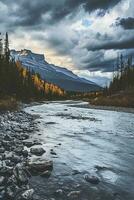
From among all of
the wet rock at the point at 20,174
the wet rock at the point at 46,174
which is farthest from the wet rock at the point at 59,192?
the wet rock at the point at 46,174

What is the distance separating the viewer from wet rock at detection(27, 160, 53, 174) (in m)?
12.7

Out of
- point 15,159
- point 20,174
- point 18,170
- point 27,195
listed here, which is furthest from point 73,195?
point 15,159

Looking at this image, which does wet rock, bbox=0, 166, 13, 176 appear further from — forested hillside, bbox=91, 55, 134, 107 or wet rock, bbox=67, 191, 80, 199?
forested hillside, bbox=91, 55, 134, 107

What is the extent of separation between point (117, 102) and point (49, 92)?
9943 cm

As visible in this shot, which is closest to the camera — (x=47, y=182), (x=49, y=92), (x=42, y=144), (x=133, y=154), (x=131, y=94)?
(x=47, y=182)

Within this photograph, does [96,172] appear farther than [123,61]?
No

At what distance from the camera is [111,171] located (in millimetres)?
14156

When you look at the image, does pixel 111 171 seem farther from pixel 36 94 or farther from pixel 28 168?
pixel 36 94

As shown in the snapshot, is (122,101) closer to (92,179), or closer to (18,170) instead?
(92,179)

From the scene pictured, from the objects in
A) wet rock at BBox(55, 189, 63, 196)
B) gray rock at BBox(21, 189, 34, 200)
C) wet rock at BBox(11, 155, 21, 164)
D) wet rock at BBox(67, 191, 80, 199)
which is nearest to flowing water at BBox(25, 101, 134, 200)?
wet rock at BBox(55, 189, 63, 196)

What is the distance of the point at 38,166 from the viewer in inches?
511

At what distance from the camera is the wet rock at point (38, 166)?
1275 centimetres

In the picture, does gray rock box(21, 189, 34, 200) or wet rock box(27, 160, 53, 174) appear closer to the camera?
gray rock box(21, 189, 34, 200)

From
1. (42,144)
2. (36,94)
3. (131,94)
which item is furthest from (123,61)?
(42,144)
